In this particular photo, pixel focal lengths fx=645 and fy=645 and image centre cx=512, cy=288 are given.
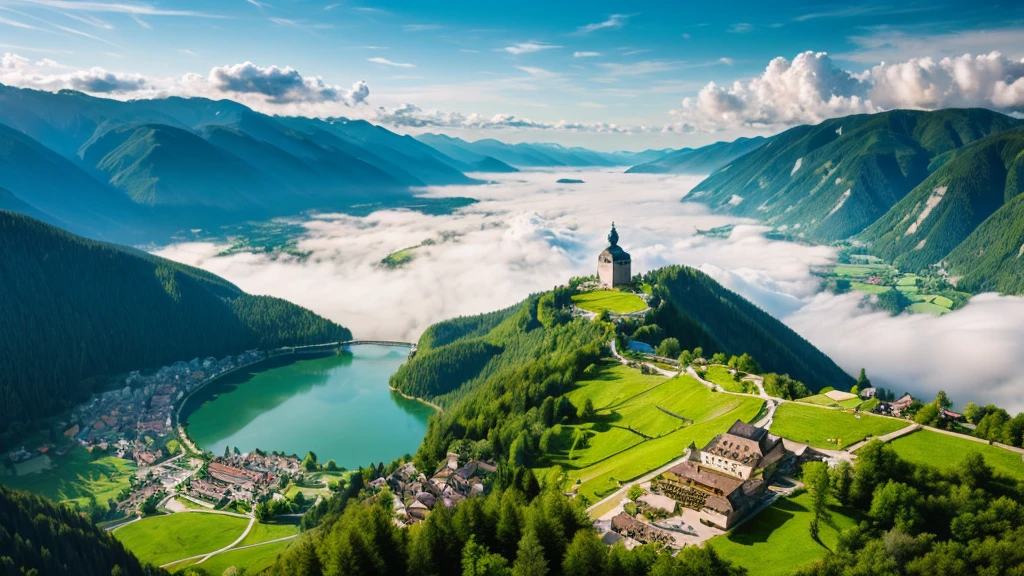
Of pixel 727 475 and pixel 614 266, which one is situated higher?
pixel 614 266

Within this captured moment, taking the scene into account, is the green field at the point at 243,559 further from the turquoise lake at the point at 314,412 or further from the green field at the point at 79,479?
the turquoise lake at the point at 314,412

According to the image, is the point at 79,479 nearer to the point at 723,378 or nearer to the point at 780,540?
the point at 723,378

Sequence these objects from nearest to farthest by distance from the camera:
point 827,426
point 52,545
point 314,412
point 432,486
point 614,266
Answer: point 827,426
point 432,486
point 52,545
point 614,266
point 314,412

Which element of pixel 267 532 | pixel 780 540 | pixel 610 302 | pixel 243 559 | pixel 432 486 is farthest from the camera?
pixel 610 302

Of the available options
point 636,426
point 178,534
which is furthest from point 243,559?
point 636,426

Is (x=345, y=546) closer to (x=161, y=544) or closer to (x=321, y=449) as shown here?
(x=161, y=544)

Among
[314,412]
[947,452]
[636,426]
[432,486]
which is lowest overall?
[314,412]

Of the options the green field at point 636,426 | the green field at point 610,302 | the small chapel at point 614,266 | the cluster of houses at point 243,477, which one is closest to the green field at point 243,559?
the cluster of houses at point 243,477
